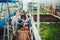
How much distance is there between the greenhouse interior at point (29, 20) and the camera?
65.6 inches

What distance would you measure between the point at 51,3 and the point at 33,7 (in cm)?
22

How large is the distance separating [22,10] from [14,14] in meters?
0.11

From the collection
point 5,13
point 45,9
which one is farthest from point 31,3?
point 5,13

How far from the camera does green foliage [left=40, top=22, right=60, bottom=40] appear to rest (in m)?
1.69

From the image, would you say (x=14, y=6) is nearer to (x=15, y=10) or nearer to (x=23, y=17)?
(x=15, y=10)

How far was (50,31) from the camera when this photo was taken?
1.71 m

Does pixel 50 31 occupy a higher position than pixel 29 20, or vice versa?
pixel 29 20

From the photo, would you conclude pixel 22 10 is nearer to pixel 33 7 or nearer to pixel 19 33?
pixel 33 7

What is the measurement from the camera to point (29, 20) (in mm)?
1689

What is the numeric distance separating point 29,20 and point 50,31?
0.94 feet

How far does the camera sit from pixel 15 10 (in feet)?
5.49

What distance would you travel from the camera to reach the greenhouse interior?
167cm

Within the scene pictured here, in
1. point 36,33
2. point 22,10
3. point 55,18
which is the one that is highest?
point 22,10

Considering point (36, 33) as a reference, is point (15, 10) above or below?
above
